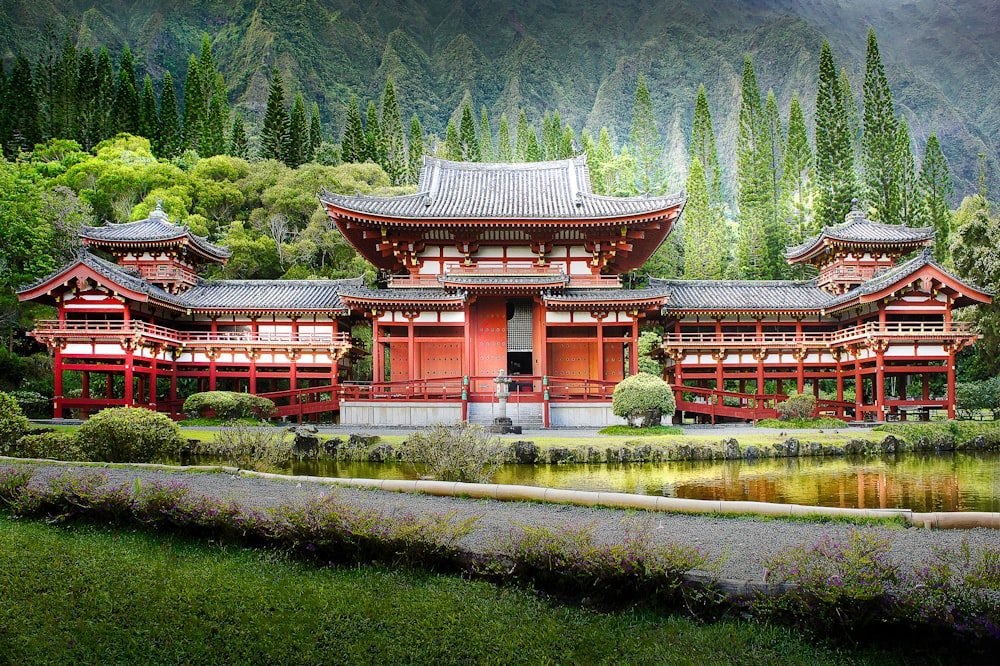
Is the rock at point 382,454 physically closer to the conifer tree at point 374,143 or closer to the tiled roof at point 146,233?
the tiled roof at point 146,233

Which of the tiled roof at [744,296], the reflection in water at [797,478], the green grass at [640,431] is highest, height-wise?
the tiled roof at [744,296]

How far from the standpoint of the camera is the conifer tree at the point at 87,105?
51688 mm

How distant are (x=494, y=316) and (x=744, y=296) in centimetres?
1195

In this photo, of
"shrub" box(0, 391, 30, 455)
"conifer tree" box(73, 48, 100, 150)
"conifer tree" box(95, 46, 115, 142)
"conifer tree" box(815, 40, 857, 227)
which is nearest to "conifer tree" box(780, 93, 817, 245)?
"conifer tree" box(815, 40, 857, 227)

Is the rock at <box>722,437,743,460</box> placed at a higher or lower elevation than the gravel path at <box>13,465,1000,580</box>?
lower

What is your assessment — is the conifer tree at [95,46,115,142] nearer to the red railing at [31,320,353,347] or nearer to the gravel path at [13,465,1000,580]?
the red railing at [31,320,353,347]

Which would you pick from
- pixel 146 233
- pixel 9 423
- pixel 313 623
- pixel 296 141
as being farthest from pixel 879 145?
pixel 313 623

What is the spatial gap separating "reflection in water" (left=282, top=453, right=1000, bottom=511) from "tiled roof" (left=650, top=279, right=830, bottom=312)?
1255cm

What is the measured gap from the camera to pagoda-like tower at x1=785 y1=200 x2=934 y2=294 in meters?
30.6

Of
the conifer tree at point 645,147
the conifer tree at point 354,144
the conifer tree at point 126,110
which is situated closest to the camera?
the conifer tree at point 126,110

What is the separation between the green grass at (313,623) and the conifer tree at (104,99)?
5598cm

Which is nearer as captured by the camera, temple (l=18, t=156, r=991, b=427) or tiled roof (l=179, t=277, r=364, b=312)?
Answer: temple (l=18, t=156, r=991, b=427)

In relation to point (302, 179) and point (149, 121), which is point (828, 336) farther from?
point (149, 121)

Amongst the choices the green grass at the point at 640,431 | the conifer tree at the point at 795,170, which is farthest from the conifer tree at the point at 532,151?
the green grass at the point at 640,431
